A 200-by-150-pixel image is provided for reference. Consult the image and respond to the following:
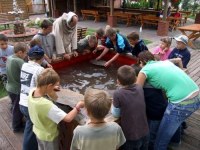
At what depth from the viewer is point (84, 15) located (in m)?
16.5

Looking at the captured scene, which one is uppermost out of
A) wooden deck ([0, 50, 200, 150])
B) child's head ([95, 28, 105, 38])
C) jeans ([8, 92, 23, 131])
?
child's head ([95, 28, 105, 38])

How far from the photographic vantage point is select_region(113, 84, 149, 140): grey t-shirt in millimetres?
2002

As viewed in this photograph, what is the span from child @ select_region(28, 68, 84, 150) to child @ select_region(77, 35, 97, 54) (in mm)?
2422

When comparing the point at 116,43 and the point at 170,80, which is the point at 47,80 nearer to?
the point at 170,80

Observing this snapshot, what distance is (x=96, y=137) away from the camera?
161cm

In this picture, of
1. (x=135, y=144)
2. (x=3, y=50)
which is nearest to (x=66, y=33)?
(x=3, y=50)

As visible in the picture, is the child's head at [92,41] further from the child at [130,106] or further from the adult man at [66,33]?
the child at [130,106]

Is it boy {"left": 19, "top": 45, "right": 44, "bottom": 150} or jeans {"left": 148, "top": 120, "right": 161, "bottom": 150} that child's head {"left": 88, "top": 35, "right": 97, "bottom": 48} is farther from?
jeans {"left": 148, "top": 120, "right": 161, "bottom": 150}

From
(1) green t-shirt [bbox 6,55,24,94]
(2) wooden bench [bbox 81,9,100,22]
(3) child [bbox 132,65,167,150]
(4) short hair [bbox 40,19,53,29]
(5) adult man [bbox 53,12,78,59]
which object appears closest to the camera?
(3) child [bbox 132,65,167,150]

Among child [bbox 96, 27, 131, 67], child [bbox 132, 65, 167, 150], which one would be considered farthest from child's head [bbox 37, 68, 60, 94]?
child [bbox 96, 27, 131, 67]

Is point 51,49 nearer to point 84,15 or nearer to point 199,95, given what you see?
point 199,95

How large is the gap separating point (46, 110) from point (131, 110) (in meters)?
0.77

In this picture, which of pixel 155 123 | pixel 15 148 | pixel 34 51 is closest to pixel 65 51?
pixel 34 51

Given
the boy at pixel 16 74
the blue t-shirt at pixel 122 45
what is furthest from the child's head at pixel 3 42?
the blue t-shirt at pixel 122 45
